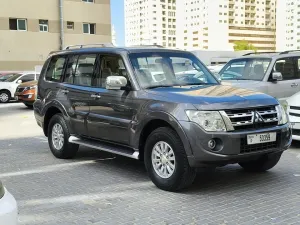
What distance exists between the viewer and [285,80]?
10.7 metres

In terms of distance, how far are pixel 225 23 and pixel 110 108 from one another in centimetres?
17110

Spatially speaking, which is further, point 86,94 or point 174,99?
point 86,94

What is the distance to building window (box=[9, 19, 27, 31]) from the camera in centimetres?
3716

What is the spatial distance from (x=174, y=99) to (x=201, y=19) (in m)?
175

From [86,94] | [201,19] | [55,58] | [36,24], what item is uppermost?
[201,19]

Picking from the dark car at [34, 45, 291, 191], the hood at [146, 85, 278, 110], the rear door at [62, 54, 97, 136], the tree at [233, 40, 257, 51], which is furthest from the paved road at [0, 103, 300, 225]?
the tree at [233, 40, 257, 51]

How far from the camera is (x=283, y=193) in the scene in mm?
5391

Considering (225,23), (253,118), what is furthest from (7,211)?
(225,23)

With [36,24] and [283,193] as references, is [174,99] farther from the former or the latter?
[36,24]

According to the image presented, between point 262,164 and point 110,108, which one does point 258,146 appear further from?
point 110,108

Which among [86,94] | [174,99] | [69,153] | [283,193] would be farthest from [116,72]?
[283,193]

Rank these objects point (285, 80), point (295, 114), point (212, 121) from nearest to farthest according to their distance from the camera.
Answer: point (212, 121) < point (295, 114) < point (285, 80)

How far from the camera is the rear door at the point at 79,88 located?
689cm

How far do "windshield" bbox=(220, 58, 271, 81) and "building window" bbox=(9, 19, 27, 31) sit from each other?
29783mm
